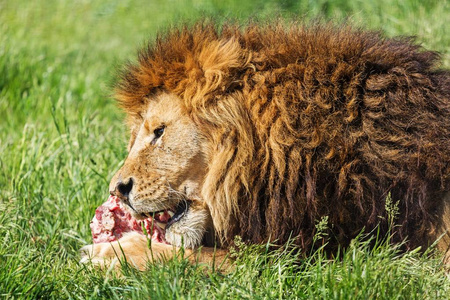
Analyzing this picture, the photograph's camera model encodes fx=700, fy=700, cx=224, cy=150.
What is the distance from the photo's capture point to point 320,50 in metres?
3.53

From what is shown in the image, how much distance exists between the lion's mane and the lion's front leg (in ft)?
1.07

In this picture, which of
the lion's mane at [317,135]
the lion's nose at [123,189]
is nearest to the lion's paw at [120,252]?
the lion's nose at [123,189]

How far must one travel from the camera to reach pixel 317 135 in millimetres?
3330

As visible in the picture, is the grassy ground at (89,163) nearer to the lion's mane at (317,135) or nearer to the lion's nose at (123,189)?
the lion's mane at (317,135)

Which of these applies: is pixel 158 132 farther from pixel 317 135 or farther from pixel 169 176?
pixel 317 135

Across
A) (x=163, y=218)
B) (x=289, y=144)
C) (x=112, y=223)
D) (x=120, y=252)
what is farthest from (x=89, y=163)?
(x=289, y=144)

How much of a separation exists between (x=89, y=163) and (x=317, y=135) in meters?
2.15

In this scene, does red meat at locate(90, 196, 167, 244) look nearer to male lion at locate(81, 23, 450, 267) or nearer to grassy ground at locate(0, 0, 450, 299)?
grassy ground at locate(0, 0, 450, 299)

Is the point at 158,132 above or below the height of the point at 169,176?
above

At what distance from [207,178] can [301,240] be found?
0.55 m

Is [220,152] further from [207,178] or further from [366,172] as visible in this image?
[366,172]

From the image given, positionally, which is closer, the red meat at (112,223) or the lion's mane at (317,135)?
the lion's mane at (317,135)

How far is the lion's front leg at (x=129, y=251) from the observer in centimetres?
345

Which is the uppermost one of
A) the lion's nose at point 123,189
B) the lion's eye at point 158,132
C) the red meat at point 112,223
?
the lion's eye at point 158,132
